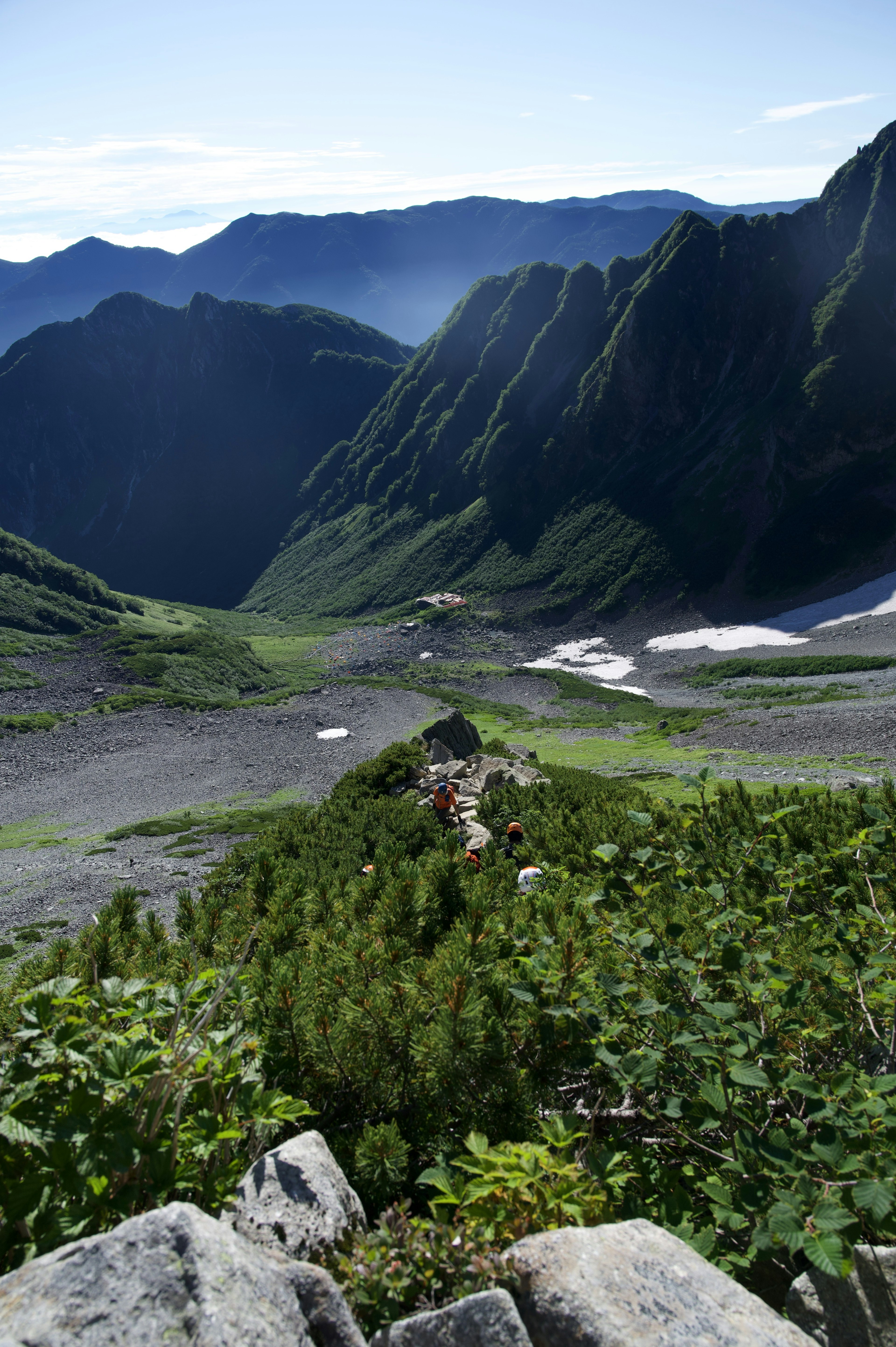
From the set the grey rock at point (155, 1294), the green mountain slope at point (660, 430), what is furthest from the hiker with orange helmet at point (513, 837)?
the green mountain slope at point (660, 430)

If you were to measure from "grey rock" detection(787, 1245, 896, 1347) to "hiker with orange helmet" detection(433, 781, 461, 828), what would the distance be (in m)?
11.8

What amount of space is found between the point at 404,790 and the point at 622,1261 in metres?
17.0

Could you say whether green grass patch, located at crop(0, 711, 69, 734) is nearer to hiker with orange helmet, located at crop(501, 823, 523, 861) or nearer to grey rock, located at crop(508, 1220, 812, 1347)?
hiker with orange helmet, located at crop(501, 823, 523, 861)

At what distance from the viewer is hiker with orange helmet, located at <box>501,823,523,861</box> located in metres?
11.5

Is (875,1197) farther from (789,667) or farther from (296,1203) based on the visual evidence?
(789,667)

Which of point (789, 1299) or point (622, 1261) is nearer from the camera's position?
point (622, 1261)

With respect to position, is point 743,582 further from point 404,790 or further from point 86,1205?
point 86,1205

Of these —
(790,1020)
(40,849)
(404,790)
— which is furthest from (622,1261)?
(40,849)

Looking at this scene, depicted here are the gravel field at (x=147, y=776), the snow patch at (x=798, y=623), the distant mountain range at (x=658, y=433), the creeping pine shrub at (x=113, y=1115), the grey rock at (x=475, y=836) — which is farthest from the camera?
the distant mountain range at (x=658, y=433)

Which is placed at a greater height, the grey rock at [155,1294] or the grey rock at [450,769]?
the grey rock at [155,1294]

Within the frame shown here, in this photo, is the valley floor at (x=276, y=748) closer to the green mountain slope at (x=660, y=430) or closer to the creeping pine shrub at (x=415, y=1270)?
the creeping pine shrub at (x=415, y=1270)

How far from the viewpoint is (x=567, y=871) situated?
8.18 meters

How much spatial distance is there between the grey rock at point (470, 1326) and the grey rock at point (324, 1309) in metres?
0.15

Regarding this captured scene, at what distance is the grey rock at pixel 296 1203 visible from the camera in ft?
8.54
